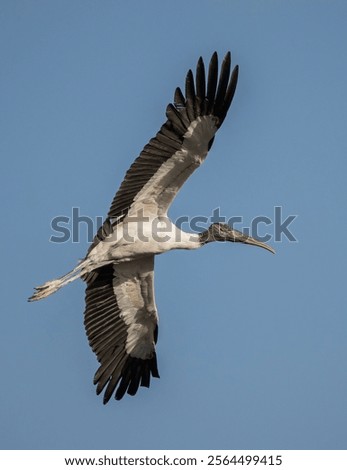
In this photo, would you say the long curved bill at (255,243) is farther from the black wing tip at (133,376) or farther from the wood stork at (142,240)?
the black wing tip at (133,376)

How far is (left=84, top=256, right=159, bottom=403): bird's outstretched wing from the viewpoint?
72.3 ft

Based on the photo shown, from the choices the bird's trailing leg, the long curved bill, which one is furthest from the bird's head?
the bird's trailing leg

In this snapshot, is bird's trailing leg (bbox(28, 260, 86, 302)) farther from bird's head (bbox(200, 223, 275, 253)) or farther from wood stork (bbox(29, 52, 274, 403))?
bird's head (bbox(200, 223, 275, 253))

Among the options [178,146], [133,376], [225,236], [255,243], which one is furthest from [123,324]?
[178,146]

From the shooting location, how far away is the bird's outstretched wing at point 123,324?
22.0 m

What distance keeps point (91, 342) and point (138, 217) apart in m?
2.29

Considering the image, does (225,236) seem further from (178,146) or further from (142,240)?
(178,146)

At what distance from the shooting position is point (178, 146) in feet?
67.8

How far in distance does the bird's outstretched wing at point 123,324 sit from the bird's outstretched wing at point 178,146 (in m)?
1.11

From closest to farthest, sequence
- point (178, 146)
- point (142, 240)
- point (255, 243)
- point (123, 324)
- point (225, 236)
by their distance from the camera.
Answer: point (178, 146), point (142, 240), point (225, 236), point (255, 243), point (123, 324)

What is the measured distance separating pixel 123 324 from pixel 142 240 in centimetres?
186

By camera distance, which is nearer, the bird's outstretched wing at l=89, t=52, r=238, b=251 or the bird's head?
the bird's outstretched wing at l=89, t=52, r=238, b=251

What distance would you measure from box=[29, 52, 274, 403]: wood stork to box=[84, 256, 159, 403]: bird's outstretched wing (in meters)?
0.02
